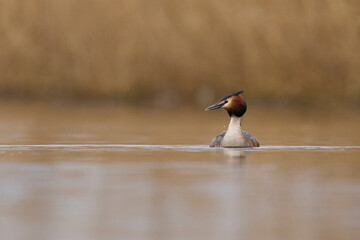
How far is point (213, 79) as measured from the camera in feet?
219

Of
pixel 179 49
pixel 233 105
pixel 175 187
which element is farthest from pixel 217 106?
pixel 179 49

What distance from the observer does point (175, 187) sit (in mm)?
13461

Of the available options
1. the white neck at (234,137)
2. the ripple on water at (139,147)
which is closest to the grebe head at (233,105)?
the white neck at (234,137)

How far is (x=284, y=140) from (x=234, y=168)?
7.28 meters

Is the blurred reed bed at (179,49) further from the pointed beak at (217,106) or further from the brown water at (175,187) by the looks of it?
the pointed beak at (217,106)

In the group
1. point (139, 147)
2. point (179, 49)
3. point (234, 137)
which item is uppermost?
point (179, 49)

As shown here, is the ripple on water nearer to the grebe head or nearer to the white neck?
the white neck

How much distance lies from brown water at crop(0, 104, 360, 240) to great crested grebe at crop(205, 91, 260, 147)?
200mm

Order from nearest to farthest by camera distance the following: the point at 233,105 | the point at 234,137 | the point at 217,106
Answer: the point at 234,137
the point at 217,106
the point at 233,105

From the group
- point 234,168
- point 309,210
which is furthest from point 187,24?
point 309,210

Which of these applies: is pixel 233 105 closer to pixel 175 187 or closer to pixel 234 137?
pixel 234 137

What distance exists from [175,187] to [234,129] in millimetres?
6217

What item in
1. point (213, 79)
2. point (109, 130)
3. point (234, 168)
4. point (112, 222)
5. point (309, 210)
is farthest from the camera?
point (213, 79)

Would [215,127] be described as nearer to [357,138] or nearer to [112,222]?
[357,138]
